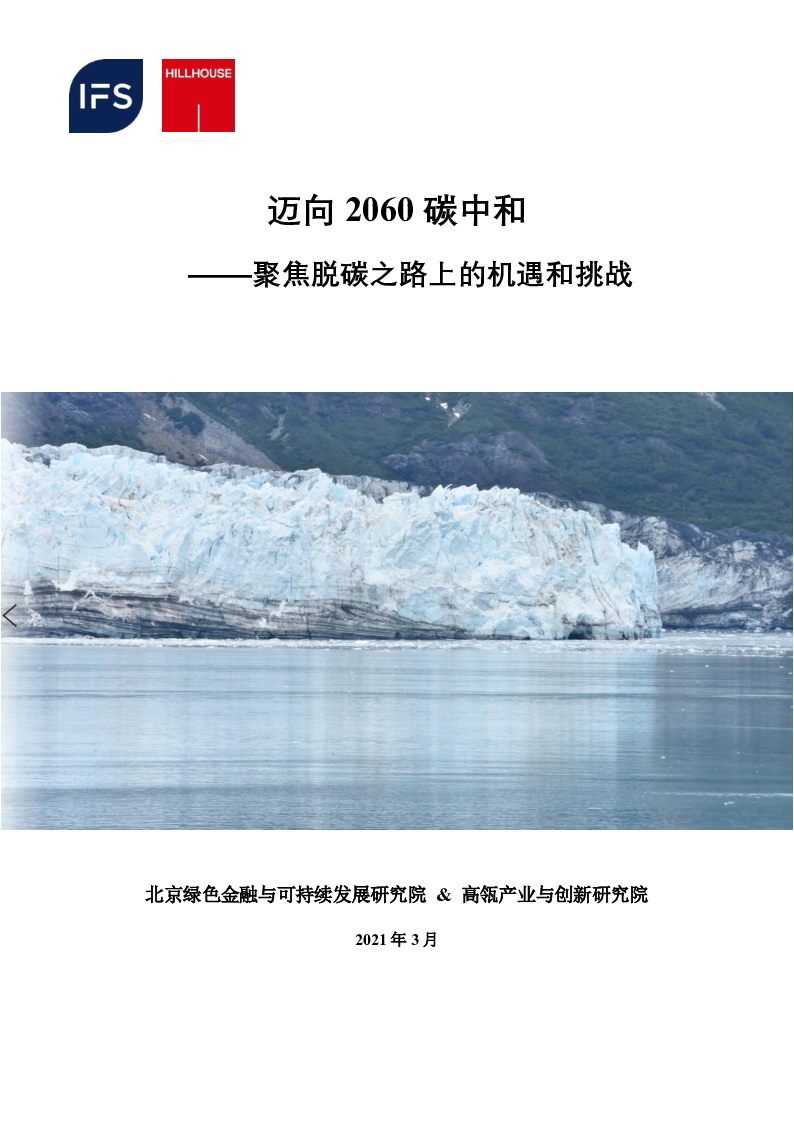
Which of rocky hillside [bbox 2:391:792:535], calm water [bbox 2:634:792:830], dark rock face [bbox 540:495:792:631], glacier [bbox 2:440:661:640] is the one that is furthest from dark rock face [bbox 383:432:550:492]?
calm water [bbox 2:634:792:830]

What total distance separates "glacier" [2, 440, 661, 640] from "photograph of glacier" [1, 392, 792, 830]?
0.06 meters

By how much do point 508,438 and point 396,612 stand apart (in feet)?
51.7

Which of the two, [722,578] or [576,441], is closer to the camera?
→ [722,578]

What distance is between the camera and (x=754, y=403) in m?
46.6

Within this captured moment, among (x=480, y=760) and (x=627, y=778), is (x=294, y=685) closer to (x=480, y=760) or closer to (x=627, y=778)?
(x=480, y=760)

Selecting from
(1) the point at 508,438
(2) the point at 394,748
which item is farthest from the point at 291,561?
(1) the point at 508,438

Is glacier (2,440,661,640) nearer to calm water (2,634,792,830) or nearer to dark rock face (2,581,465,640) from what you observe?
dark rock face (2,581,465,640)

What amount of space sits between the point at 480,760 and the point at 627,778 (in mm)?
1335

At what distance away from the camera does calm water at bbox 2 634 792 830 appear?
8367 millimetres

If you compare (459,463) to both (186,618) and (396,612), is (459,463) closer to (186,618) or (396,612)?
(396,612)

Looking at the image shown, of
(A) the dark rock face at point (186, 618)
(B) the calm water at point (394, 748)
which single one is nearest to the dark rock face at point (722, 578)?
(A) the dark rock face at point (186, 618)

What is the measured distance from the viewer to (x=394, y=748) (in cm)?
1125
